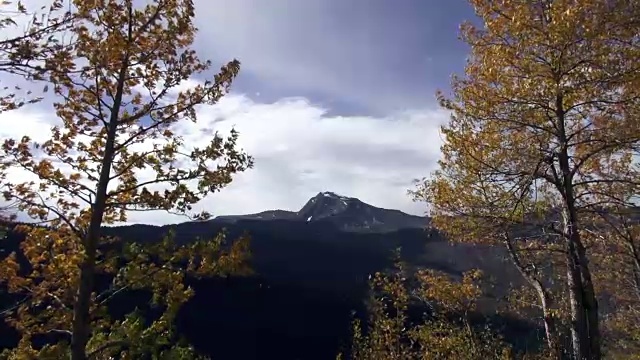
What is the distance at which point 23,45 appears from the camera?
5.01 m

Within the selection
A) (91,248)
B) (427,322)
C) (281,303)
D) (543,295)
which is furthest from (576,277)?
(281,303)

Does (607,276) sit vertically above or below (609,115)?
below

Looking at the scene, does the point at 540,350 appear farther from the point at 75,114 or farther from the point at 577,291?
the point at 75,114

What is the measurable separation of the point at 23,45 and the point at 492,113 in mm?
5964

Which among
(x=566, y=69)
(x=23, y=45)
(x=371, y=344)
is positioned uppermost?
(x=566, y=69)

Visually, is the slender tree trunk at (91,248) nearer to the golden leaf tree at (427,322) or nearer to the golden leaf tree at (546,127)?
the golden leaf tree at (546,127)

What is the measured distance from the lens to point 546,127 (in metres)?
7.97

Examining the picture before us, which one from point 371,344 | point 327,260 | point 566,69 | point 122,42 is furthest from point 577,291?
point 327,260

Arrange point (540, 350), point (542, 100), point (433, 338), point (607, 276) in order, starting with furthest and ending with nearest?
point (607, 276) < point (433, 338) < point (540, 350) < point (542, 100)

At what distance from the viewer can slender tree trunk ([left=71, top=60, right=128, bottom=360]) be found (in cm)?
672

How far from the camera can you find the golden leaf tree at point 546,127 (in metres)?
7.20

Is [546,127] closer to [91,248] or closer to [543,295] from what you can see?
[543,295]

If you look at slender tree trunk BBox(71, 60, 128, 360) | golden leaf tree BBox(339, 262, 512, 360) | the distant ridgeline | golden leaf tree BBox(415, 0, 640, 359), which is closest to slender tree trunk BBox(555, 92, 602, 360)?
golden leaf tree BBox(415, 0, 640, 359)

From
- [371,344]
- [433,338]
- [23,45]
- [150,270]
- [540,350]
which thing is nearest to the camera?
[23,45]
